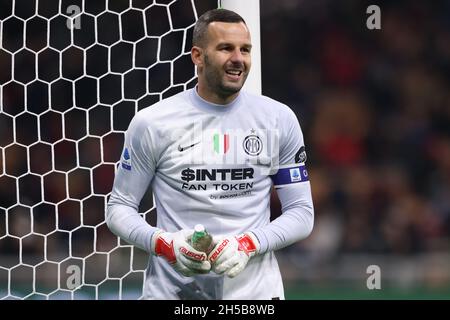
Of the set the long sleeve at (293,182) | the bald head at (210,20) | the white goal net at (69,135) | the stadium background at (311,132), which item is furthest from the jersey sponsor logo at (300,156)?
the white goal net at (69,135)

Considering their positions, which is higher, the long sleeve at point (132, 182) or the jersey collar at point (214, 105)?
the jersey collar at point (214, 105)

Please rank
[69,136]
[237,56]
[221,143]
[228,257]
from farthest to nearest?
[69,136]
[221,143]
[237,56]
[228,257]

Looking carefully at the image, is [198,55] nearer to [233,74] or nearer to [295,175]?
[233,74]

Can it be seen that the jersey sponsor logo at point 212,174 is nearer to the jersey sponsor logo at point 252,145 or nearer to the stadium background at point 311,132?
the jersey sponsor logo at point 252,145

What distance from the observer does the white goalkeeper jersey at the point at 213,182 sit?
9.79 feet

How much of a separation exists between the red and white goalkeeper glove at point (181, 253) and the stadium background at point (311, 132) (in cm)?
293

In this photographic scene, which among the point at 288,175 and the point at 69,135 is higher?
the point at 288,175

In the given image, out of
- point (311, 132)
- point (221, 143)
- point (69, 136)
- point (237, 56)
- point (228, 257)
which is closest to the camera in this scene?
point (228, 257)

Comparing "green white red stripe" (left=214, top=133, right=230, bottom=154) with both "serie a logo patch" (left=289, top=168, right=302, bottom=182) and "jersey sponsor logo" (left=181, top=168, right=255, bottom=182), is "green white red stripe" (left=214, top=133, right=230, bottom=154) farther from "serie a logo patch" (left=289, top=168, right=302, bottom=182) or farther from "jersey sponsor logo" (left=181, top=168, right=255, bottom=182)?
"serie a logo patch" (left=289, top=168, right=302, bottom=182)

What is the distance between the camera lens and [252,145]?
3.04 meters

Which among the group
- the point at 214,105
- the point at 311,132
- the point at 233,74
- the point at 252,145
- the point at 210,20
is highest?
the point at 210,20

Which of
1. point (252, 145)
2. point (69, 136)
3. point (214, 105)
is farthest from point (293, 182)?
point (69, 136)

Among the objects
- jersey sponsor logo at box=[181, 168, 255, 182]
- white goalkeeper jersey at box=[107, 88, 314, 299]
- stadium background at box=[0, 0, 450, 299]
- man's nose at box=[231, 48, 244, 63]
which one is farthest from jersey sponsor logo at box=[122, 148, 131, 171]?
stadium background at box=[0, 0, 450, 299]

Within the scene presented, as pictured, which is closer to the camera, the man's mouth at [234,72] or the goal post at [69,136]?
the man's mouth at [234,72]
